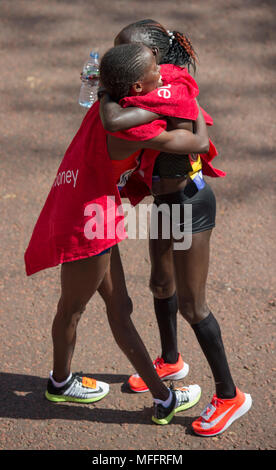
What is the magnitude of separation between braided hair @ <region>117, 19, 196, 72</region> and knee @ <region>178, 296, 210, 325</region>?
1.12 metres

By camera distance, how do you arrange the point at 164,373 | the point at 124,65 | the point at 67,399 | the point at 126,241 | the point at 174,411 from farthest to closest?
the point at 126,241, the point at 164,373, the point at 67,399, the point at 174,411, the point at 124,65

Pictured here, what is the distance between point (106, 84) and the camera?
262 cm

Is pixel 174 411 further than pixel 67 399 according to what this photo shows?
No

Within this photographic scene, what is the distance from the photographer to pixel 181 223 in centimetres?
301

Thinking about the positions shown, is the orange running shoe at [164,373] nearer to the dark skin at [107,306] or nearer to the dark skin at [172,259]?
the dark skin at [172,259]

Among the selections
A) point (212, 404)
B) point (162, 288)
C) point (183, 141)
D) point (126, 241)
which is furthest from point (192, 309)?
point (126, 241)

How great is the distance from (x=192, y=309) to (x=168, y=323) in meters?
0.43

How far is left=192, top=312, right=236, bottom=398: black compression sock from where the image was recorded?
125 inches

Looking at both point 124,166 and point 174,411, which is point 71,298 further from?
point 174,411

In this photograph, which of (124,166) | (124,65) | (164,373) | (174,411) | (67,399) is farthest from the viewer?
(164,373)

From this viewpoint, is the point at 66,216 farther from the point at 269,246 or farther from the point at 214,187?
the point at 214,187

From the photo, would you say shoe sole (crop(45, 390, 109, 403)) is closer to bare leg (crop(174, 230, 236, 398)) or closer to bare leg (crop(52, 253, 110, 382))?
bare leg (crop(52, 253, 110, 382))

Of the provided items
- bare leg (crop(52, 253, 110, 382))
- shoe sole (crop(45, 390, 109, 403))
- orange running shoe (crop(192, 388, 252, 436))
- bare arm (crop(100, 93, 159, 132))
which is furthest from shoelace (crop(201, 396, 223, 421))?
bare arm (crop(100, 93, 159, 132))

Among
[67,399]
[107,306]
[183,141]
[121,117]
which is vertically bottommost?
[67,399]
